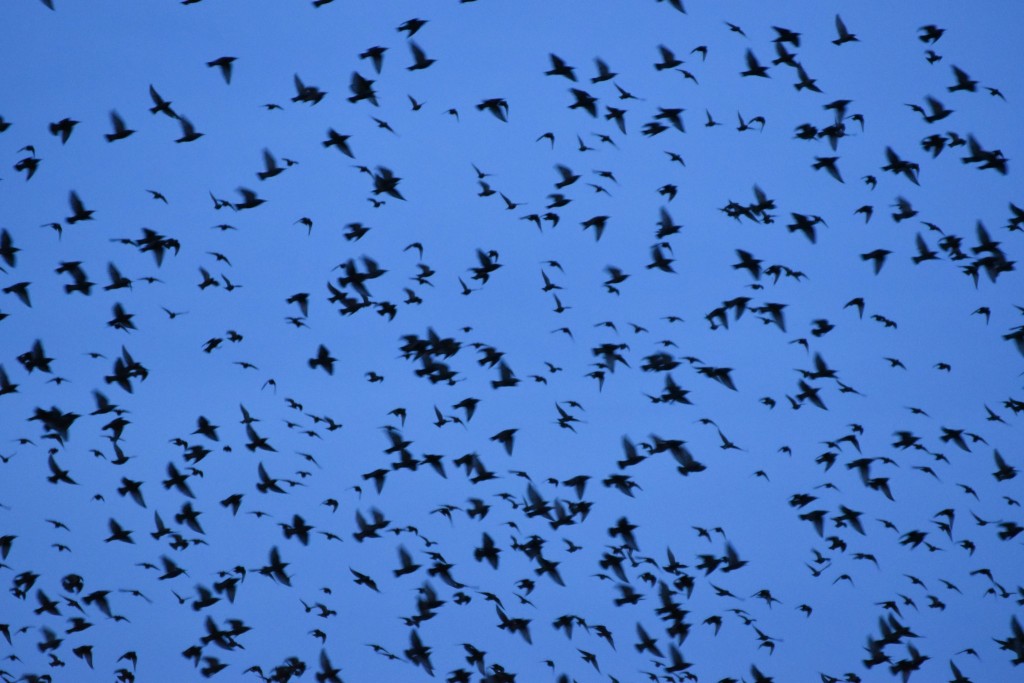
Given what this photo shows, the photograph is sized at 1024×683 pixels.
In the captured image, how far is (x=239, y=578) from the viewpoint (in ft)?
129

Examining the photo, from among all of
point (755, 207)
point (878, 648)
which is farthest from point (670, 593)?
point (755, 207)

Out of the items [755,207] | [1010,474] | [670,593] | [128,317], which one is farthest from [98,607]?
[1010,474]

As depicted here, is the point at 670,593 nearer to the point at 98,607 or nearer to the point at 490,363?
the point at 490,363

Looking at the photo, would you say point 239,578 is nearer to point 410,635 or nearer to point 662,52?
point 410,635

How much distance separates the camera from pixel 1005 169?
127 ft

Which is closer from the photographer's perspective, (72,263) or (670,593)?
(72,263)

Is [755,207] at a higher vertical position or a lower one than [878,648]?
higher

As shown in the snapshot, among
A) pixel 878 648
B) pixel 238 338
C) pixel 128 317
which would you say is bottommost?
pixel 878 648

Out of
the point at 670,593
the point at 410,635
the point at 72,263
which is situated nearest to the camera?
the point at 72,263

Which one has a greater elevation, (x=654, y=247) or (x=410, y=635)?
(x=654, y=247)

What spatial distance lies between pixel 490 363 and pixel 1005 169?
16868mm

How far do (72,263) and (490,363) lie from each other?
12879mm

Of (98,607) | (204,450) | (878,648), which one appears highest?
(204,450)

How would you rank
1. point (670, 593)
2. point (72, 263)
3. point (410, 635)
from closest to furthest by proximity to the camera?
point (72, 263)
point (410, 635)
point (670, 593)
